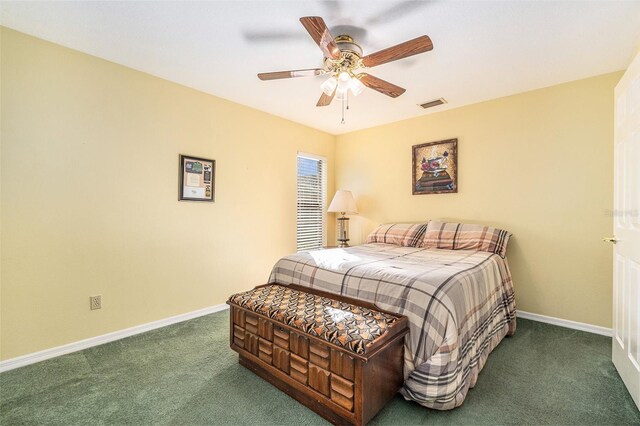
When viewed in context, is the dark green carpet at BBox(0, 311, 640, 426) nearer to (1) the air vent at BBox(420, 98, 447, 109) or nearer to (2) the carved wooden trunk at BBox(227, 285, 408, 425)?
(2) the carved wooden trunk at BBox(227, 285, 408, 425)

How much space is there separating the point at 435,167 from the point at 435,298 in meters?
2.42

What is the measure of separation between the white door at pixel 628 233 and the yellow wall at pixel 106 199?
3310mm

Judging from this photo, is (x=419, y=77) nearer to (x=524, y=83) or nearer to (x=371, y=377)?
(x=524, y=83)

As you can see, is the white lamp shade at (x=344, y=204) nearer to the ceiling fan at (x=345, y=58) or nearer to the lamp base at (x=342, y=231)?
the lamp base at (x=342, y=231)

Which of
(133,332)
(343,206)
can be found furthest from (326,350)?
(343,206)

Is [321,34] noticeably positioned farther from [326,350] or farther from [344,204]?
[344,204]

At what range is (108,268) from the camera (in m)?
2.48

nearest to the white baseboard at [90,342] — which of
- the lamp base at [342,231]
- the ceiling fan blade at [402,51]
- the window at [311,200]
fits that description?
the window at [311,200]

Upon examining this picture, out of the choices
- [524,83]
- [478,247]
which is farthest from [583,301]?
[524,83]

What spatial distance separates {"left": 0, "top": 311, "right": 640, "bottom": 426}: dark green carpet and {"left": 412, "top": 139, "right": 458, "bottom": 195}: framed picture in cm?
187

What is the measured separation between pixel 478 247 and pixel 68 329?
3.75 metres

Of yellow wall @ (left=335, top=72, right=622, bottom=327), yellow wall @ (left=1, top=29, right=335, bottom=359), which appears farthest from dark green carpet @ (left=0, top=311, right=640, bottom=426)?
yellow wall @ (left=335, top=72, right=622, bottom=327)

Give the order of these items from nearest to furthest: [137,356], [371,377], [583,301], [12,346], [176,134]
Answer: [371,377] < [12,346] < [137,356] < [583,301] < [176,134]

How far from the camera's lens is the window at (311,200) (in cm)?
425
